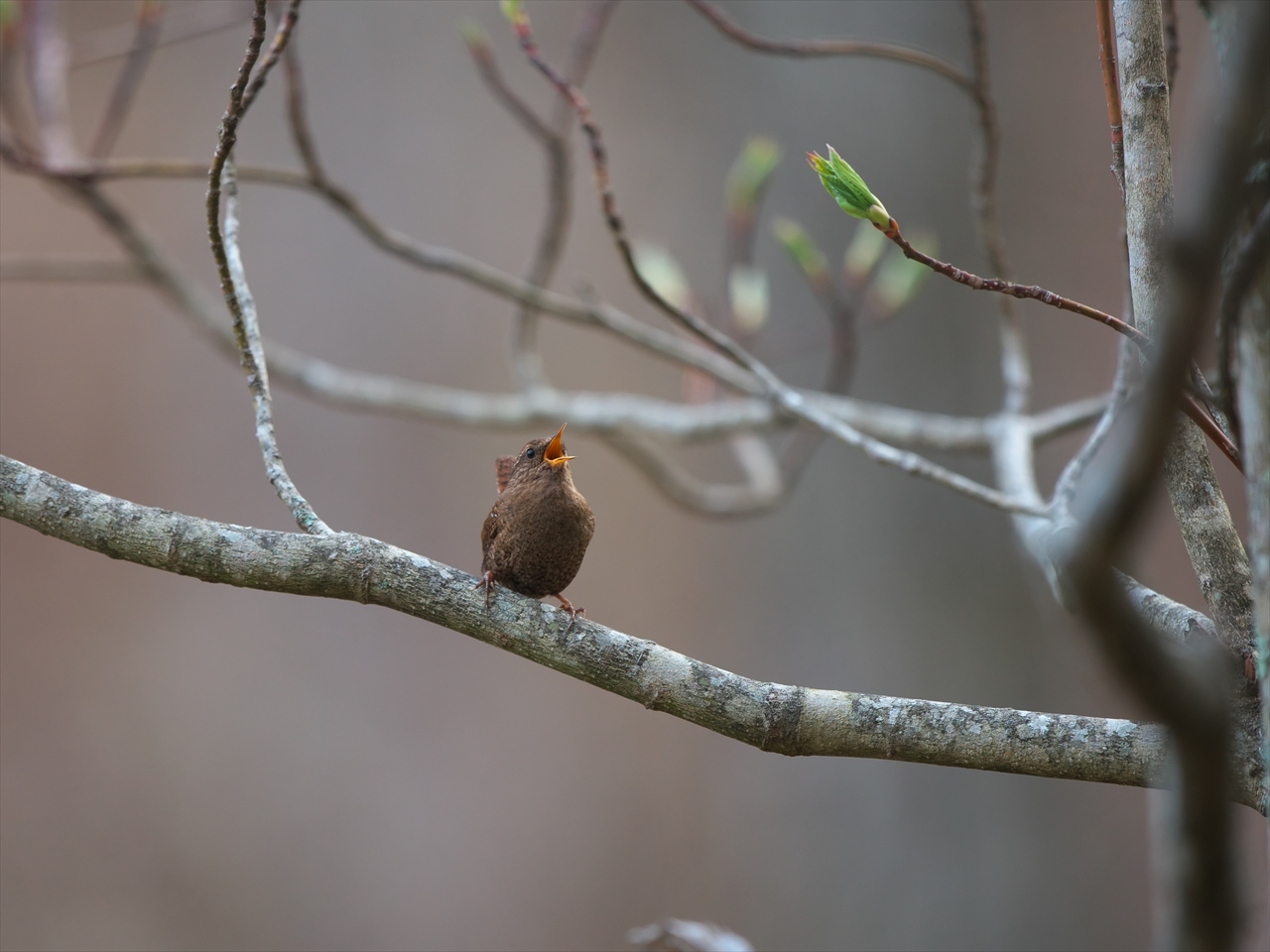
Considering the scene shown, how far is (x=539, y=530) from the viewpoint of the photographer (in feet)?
6.28

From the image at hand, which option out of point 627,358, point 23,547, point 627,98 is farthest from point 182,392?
point 627,98

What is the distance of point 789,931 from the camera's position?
4496mm

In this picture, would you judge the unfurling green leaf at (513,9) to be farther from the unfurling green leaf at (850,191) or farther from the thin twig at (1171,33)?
the thin twig at (1171,33)

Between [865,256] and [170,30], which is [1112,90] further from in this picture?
[170,30]

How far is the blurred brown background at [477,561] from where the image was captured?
4.20 meters

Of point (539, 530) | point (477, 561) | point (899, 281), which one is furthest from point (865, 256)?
point (477, 561)

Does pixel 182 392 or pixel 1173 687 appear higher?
pixel 182 392

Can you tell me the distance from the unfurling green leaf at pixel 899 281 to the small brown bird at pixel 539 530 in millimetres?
1490

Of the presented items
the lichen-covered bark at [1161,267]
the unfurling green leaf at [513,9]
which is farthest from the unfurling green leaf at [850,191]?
the unfurling green leaf at [513,9]

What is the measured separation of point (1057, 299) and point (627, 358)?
3.99 m

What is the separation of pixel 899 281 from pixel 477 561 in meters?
2.52

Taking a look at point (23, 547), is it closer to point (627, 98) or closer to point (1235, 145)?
point (627, 98)

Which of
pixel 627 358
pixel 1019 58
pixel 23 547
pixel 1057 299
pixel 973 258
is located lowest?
pixel 1057 299

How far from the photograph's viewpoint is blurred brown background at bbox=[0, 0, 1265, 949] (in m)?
4.20
